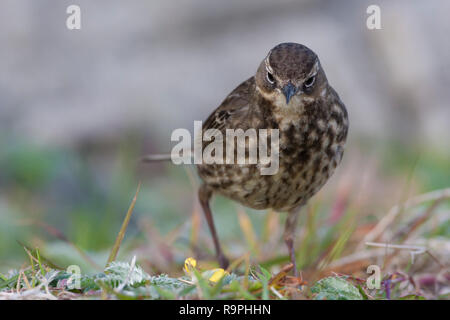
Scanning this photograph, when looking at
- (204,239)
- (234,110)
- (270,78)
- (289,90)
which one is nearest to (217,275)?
(289,90)

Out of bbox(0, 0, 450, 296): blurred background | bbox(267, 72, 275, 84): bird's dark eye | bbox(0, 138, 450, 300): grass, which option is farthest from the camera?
bbox(0, 0, 450, 296): blurred background

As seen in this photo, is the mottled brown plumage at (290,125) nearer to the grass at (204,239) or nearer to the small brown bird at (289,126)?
the small brown bird at (289,126)

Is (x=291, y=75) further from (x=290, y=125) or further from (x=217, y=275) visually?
(x=217, y=275)

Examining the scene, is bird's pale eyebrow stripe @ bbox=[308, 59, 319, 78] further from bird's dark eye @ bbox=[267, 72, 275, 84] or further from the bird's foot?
the bird's foot

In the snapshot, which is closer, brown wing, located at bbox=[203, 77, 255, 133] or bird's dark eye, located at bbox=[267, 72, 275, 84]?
bird's dark eye, located at bbox=[267, 72, 275, 84]

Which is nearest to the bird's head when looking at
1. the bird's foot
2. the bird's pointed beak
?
the bird's pointed beak

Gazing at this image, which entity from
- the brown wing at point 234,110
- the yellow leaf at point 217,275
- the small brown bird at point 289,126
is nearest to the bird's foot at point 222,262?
the small brown bird at point 289,126

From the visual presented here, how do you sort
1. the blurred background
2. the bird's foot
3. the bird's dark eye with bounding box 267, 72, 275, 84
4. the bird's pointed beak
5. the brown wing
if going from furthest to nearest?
1. the blurred background
2. the bird's foot
3. the brown wing
4. the bird's dark eye with bounding box 267, 72, 275, 84
5. the bird's pointed beak
